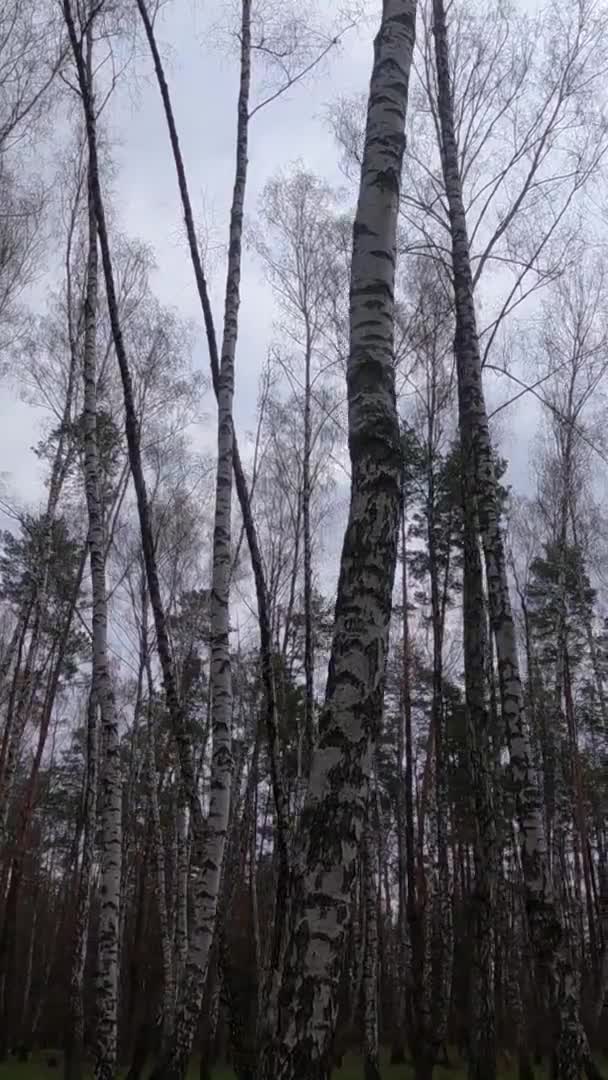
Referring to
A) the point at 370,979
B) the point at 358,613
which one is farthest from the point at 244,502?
the point at 370,979

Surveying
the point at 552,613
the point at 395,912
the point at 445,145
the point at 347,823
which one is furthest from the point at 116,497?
the point at 395,912

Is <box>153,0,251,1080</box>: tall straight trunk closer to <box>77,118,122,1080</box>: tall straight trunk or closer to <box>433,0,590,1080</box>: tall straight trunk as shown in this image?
<box>77,118,122,1080</box>: tall straight trunk

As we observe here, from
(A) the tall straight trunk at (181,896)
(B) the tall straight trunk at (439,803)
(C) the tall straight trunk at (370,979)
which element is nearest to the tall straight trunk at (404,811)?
(B) the tall straight trunk at (439,803)

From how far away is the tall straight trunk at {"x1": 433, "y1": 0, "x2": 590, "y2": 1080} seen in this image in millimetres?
5988

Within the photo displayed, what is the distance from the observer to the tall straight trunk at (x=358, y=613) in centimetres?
295

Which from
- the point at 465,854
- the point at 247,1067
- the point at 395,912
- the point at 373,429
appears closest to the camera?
the point at 373,429

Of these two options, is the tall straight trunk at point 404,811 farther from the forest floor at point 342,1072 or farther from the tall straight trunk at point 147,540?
the tall straight trunk at point 147,540

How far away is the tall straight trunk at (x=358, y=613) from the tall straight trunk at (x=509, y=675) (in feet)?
11.0

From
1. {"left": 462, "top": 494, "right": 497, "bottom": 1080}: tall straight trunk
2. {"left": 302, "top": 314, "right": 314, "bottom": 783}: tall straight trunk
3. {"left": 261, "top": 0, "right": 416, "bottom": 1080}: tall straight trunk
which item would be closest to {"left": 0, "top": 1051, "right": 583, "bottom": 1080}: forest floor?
{"left": 302, "top": 314, "right": 314, "bottom": 783}: tall straight trunk

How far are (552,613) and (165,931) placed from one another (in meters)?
11.5

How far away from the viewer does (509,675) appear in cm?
669

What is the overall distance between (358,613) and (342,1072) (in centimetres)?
1692

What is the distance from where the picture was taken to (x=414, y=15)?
4953 millimetres

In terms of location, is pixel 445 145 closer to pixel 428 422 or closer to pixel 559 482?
pixel 428 422
